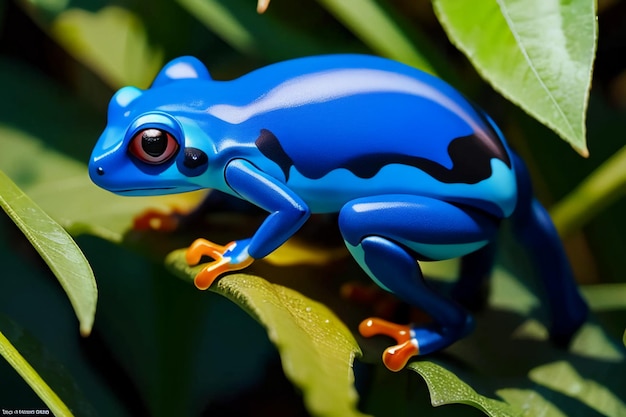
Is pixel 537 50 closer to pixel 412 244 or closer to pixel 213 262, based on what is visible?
pixel 412 244

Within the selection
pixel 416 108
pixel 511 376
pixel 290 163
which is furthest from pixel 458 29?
pixel 511 376

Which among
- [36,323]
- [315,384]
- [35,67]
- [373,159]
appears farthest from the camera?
[35,67]

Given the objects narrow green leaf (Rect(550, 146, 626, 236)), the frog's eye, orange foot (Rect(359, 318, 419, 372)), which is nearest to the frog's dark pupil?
the frog's eye

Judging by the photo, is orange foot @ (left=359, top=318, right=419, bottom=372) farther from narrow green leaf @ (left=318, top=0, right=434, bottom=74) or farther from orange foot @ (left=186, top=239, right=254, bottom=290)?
narrow green leaf @ (left=318, top=0, right=434, bottom=74)

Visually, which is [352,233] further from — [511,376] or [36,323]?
[36,323]

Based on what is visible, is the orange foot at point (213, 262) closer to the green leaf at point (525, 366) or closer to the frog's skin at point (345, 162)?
the frog's skin at point (345, 162)
